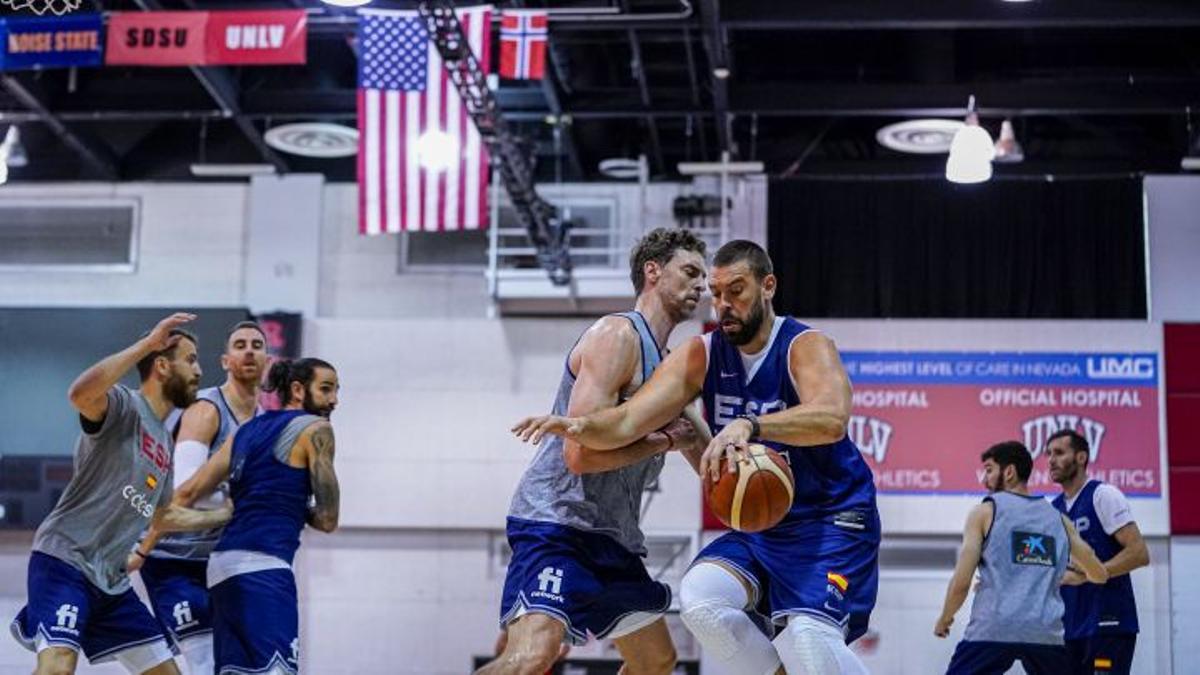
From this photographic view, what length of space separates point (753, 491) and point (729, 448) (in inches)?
8.1

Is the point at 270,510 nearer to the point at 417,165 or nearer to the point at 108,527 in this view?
the point at 108,527

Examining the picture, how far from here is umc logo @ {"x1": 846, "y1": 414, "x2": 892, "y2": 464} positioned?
14.9 m

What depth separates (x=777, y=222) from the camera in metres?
15.5

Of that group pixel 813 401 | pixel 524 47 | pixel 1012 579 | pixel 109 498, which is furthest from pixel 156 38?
pixel 813 401

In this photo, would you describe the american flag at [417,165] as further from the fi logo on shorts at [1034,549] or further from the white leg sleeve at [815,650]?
the white leg sleeve at [815,650]

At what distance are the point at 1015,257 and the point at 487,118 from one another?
5677 millimetres

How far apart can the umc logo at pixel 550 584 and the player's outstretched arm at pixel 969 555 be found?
147 inches

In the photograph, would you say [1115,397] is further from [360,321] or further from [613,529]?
[613,529]

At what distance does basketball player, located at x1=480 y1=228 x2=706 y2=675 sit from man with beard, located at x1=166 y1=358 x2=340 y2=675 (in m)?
1.53

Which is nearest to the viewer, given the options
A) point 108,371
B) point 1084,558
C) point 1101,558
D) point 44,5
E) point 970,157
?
point 108,371

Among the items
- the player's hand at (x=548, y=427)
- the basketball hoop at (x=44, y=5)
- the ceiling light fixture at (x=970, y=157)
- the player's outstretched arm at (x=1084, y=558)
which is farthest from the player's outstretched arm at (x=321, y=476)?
the ceiling light fixture at (x=970, y=157)

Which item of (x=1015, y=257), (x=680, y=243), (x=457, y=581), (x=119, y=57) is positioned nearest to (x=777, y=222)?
(x=1015, y=257)

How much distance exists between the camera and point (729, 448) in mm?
5031

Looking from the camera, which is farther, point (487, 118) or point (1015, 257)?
point (1015, 257)
